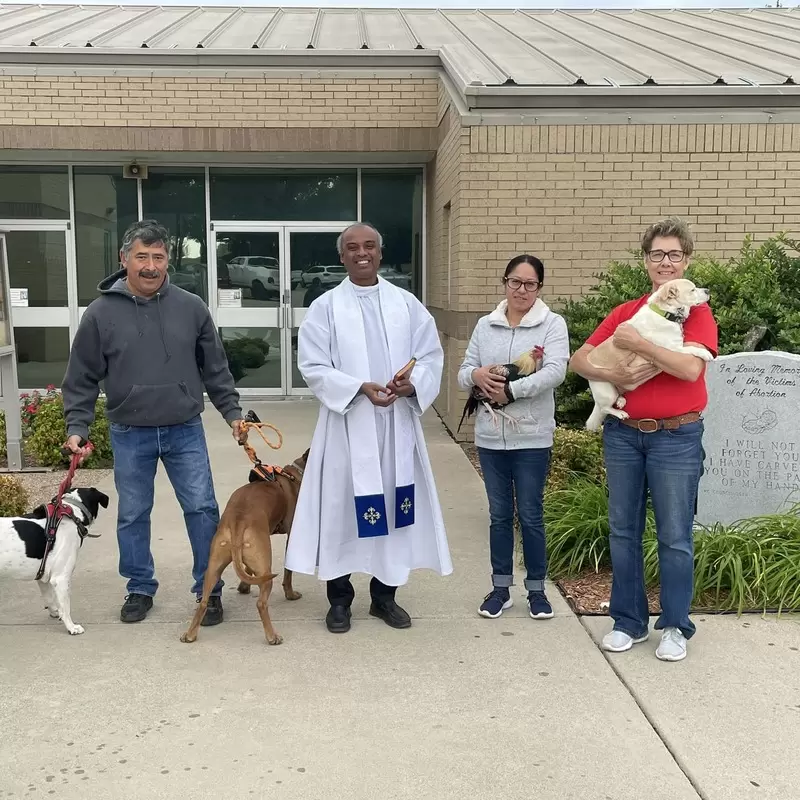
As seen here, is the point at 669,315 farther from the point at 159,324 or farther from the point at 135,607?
the point at 135,607

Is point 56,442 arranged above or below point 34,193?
below

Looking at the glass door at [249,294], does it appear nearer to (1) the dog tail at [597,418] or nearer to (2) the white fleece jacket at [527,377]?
(2) the white fleece jacket at [527,377]

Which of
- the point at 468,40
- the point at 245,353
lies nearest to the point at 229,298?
the point at 245,353

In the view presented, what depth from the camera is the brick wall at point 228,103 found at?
10.8 meters

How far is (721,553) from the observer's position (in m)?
4.73

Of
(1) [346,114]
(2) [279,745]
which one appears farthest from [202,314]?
(1) [346,114]

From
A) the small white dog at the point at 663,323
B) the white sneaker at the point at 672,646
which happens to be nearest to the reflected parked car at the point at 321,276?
the small white dog at the point at 663,323

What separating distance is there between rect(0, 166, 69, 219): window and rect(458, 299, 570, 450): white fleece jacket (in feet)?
30.1

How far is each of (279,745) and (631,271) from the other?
557cm

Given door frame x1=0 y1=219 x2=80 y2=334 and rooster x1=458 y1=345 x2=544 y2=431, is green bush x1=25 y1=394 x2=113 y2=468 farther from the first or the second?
rooster x1=458 y1=345 x2=544 y2=431

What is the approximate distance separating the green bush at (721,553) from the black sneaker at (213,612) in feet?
6.37

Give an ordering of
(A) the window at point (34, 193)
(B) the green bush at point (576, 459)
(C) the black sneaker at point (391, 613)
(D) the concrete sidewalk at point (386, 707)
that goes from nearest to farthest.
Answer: (D) the concrete sidewalk at point (386, 707)
(C) the black sneaker at point (391, 613)
(B) the green bush at point (576, 459)
(A) the window at point (34, 193)

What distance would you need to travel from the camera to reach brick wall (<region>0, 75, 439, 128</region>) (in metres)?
10.8

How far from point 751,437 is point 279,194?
8.04 meters
